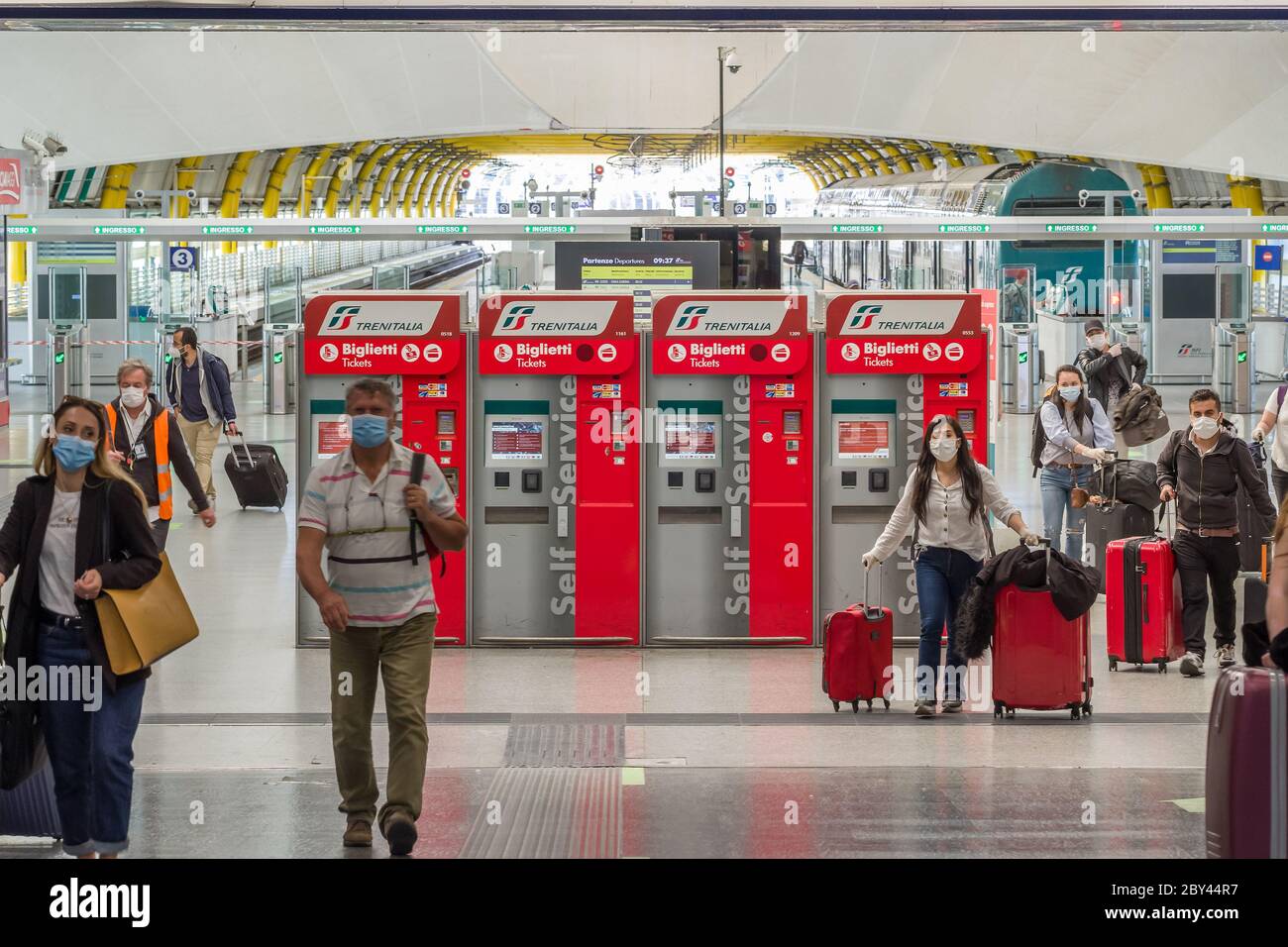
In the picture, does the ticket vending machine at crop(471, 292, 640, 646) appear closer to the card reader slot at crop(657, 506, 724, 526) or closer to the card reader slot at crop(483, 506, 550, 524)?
the card reader slot at crop(483, 506, 550, 524)

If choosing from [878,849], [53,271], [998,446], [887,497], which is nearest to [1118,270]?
[998,446]

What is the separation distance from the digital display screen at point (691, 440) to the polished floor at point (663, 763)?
1.21 meters

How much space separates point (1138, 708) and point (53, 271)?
21.7 m

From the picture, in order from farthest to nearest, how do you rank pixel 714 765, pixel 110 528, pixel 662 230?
pixel 662 230, pixel 714 765, pixel 110 528

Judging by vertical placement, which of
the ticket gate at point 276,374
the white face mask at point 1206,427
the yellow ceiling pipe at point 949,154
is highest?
the yellow ceiling pipe at point 949,154

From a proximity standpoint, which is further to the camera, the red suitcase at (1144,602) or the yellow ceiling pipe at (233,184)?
the yellow ceiling pipe at (233,184)

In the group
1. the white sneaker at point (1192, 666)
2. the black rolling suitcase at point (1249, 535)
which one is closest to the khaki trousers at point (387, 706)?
the white sneaker at point (1192, 666)

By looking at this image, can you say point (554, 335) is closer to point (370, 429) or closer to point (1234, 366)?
point (370, 429)

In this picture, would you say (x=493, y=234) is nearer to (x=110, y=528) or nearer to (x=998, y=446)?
(x=998, y=446)

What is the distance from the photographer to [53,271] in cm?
2630

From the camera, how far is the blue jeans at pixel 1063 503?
37.6ft

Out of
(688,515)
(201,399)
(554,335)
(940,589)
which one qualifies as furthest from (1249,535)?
(201,399)

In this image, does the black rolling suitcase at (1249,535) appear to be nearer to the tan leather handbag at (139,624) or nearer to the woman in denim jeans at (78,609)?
the tan leather handbag at (139,624)

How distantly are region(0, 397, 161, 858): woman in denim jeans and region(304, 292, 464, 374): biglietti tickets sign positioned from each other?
14.8 ft
